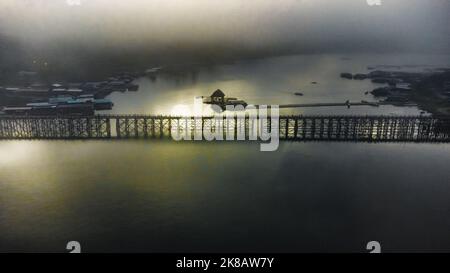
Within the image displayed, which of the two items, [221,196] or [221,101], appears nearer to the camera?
[221,196]

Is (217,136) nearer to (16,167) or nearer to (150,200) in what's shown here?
(150,200)

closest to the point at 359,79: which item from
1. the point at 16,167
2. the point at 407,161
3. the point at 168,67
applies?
the point at 168,67

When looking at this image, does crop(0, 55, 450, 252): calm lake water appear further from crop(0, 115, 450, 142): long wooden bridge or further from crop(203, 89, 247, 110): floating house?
crop(203, 89, 247, 110): floating house

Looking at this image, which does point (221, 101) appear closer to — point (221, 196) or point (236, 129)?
point (236, 129)

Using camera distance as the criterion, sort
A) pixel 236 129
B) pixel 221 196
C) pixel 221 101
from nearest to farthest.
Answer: pixel 221 196 → pixel 236 129 → pixel 221 101

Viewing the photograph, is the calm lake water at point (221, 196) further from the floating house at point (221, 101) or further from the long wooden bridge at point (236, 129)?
the floating house at point (221, 101)

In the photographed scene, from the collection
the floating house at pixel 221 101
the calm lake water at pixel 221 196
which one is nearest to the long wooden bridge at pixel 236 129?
the calm lake water at pixel 221 196

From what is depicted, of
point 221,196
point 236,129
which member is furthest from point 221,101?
point 221,196
